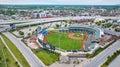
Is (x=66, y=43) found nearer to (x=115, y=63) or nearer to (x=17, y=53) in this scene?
(x=17, y=53)

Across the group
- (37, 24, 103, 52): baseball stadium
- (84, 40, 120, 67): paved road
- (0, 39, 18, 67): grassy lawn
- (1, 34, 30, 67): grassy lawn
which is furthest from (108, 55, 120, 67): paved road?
(0, 39, 18, 67): grassy lawn

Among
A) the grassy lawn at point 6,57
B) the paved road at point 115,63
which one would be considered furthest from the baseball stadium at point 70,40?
the grassy lawn at point 6,57

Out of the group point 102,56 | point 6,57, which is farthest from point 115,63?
point 6,57

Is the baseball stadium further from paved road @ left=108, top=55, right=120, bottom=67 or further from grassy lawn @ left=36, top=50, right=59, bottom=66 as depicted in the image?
paved road @ left=108, top=55, right=120, bottom=67

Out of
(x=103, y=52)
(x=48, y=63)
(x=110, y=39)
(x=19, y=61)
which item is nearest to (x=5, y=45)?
(x=19, y=61)

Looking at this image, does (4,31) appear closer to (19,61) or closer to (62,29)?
(62,29)
